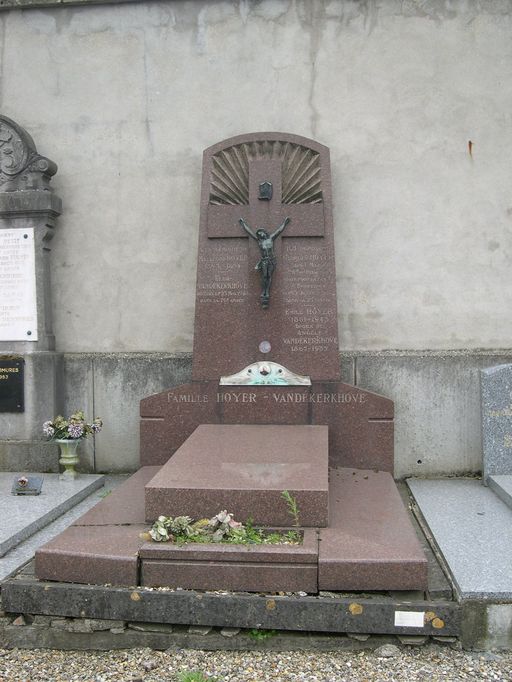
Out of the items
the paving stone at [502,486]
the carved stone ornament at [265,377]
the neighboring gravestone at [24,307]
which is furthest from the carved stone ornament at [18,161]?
the paving stone at [502,486]

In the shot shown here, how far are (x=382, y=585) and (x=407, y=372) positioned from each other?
9.18ft

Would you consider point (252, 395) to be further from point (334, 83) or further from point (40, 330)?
point (334, 83)

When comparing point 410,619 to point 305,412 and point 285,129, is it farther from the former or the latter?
point 285,129

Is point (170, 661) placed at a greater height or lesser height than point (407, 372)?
lesser

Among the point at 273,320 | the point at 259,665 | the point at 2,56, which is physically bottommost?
the point at 259,665

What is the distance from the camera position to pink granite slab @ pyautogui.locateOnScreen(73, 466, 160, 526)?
12.6 feet

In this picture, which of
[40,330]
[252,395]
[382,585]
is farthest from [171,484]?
[40,330]

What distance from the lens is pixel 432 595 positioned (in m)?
3.19

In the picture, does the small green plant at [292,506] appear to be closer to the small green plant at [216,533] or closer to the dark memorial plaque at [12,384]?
the small green plant at [216,533]

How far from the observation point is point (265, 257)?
17.5ft

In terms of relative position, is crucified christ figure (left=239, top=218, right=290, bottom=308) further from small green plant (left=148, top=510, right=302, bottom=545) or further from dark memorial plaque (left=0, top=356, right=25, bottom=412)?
small green plant (left=148, top=510, right=302, bottom=545)

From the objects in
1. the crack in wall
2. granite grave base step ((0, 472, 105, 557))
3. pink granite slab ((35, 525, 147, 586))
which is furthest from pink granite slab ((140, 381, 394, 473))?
the crack in wall

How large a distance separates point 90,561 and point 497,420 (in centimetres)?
345

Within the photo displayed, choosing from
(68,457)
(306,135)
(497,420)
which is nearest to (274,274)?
A: (306,135)
